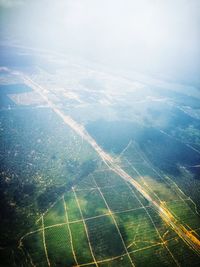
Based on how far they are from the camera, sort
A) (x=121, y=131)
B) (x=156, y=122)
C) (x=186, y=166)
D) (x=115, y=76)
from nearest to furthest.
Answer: (x=186, y=166)
(x=121, y=131)
(x=156, y=122)
(x=115, y=76)

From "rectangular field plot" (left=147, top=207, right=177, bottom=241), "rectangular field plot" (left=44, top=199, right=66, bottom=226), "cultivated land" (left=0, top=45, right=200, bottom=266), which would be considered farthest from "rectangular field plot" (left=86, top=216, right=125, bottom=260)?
"rectangular field plot" (left=147, top=207, right=177, bottom=241)

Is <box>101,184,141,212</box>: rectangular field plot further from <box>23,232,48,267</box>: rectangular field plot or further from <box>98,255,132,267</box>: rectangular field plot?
<box>23,232,48,267</box>: rectangular field plot

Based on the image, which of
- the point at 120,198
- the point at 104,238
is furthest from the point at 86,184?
the point at 104,238

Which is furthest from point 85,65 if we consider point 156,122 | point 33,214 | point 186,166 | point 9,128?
point 33,214

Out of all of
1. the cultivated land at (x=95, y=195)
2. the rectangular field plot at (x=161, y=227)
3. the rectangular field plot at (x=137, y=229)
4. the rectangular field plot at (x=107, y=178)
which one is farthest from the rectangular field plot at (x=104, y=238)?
the rectangular field plot at (x=107, y=178)

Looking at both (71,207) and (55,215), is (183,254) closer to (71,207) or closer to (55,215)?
(71,207)

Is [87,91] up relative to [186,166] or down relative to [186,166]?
up

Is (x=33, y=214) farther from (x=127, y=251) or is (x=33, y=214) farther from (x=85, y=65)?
(x=85, y=65)
